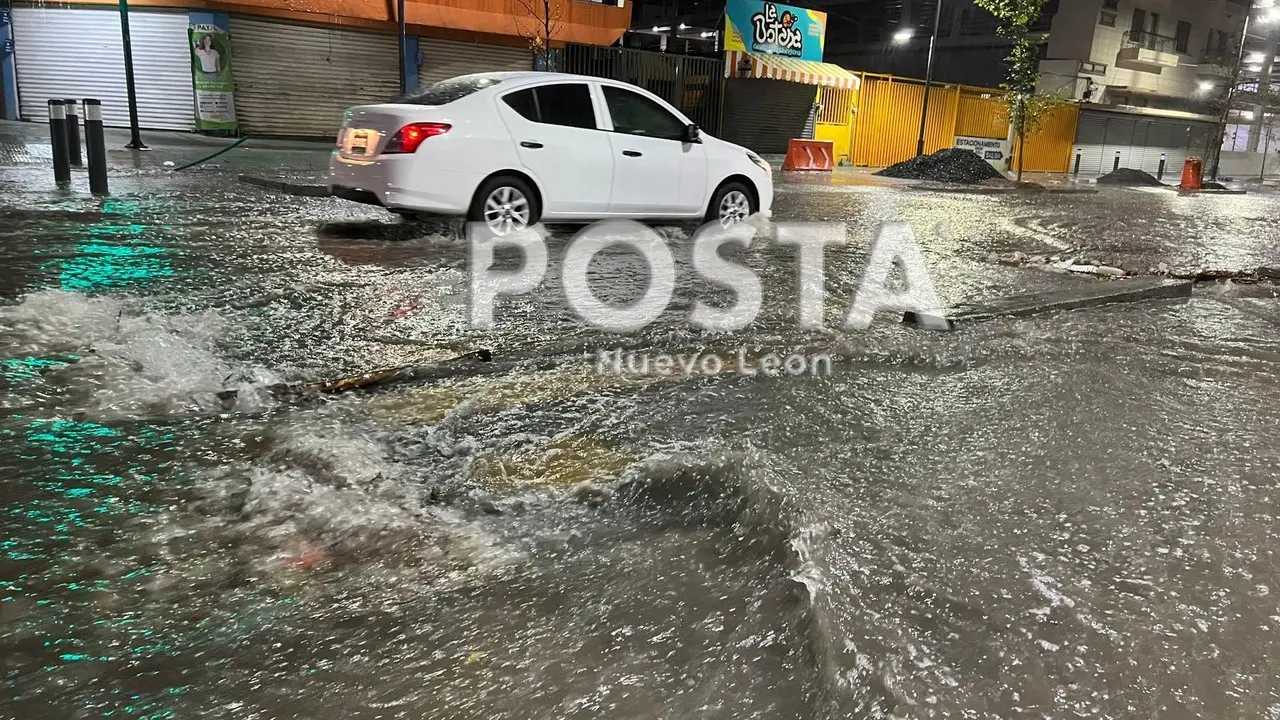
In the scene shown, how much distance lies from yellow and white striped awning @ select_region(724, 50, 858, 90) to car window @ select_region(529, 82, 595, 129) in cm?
1772

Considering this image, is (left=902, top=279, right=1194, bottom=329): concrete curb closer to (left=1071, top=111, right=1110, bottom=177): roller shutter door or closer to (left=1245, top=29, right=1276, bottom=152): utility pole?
(left=1071, top=111, right=1110, bottom=177): roller shutter door

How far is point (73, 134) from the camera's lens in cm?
1107

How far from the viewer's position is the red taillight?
283 inches

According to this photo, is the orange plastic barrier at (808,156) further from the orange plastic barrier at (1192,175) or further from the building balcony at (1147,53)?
the building balcony at (1147,53)

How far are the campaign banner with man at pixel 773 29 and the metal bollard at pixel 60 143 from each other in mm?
18359

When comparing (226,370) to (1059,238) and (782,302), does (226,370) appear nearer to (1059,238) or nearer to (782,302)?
(782,302)

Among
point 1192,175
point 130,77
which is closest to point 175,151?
point 130,77

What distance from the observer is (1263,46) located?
167 feet

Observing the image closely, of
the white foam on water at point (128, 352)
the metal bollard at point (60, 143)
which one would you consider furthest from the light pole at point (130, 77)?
the white foam on water at point (128, 352)

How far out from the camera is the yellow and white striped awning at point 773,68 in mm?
24516

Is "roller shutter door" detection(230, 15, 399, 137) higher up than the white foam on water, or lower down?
higher up

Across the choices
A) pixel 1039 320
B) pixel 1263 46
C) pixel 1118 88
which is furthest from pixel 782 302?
pixel 1263 46

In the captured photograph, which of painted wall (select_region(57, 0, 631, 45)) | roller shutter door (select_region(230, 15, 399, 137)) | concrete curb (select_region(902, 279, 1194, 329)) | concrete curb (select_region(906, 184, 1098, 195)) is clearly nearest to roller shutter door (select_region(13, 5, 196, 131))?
painted wall (select_region(57, 0, 631, 45))

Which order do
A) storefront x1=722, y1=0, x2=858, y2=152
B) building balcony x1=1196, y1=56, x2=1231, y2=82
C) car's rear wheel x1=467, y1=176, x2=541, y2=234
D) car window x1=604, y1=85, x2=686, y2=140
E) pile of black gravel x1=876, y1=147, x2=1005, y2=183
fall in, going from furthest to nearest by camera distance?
building balcony x1=1196, y1=56, x2=1231, y2=82
storefront x1=722, y1=0, x2=858, y2=152
pile of black gravel x1=876, y1=147, x2=1005, y2=183
car window x1=604, y1=85, x2=686, y2=140
car's rear wheel x1=467, y1=176, x2=541, y2=234
